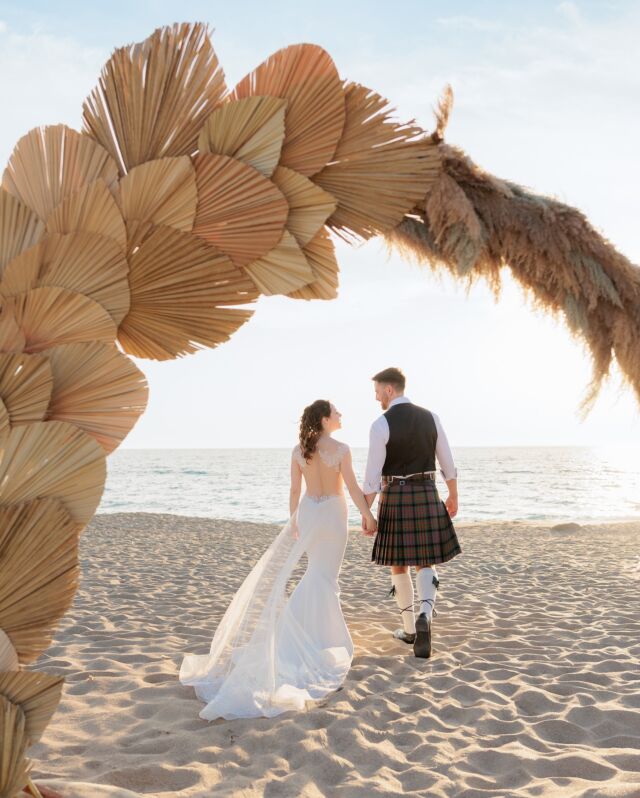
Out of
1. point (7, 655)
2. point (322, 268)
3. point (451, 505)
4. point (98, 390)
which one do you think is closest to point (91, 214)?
point (98, 390)

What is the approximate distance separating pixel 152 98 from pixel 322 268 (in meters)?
0.50

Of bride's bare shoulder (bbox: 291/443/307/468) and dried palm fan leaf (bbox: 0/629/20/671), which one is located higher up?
bride's bare shoulder (bbox: 291/443/307/468)

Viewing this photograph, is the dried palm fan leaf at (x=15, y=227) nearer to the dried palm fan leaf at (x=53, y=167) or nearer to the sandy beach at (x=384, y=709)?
the dried palm fan leaf at (x=53, y=167)

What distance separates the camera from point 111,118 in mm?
1386

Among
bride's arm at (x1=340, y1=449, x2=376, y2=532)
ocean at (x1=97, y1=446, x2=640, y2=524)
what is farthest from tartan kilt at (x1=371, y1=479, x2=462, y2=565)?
ocean at (x1=97, y1=446, x2=640, y2=524)

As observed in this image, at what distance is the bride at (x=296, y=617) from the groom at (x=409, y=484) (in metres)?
0.20

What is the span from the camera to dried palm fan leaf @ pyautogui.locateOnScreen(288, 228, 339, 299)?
1.47 metres

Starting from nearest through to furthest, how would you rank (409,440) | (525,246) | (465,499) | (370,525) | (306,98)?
(306,98) → (525,246) → (409,440) → (370,525) → (465,499)

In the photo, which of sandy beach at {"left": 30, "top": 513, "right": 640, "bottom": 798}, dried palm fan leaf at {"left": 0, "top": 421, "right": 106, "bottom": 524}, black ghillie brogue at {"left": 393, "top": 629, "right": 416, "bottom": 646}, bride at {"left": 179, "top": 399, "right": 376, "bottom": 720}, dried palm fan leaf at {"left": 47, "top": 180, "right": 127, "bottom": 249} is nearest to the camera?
dried palm fan leaf at {"left": 0, "top": 421, "right": 106, "bottom": 524}

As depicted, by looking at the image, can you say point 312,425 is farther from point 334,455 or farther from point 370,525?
point 370,525

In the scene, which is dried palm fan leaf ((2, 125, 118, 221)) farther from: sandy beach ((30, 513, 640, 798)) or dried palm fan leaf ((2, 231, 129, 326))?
sandy beach ((30, 513, 640, 798))

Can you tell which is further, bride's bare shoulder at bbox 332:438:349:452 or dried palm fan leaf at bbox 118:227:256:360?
bride's bare shoulder at bbox 332:438:349:452

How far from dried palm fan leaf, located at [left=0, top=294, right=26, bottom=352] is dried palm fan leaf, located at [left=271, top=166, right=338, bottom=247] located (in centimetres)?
59

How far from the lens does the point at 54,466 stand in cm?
120
